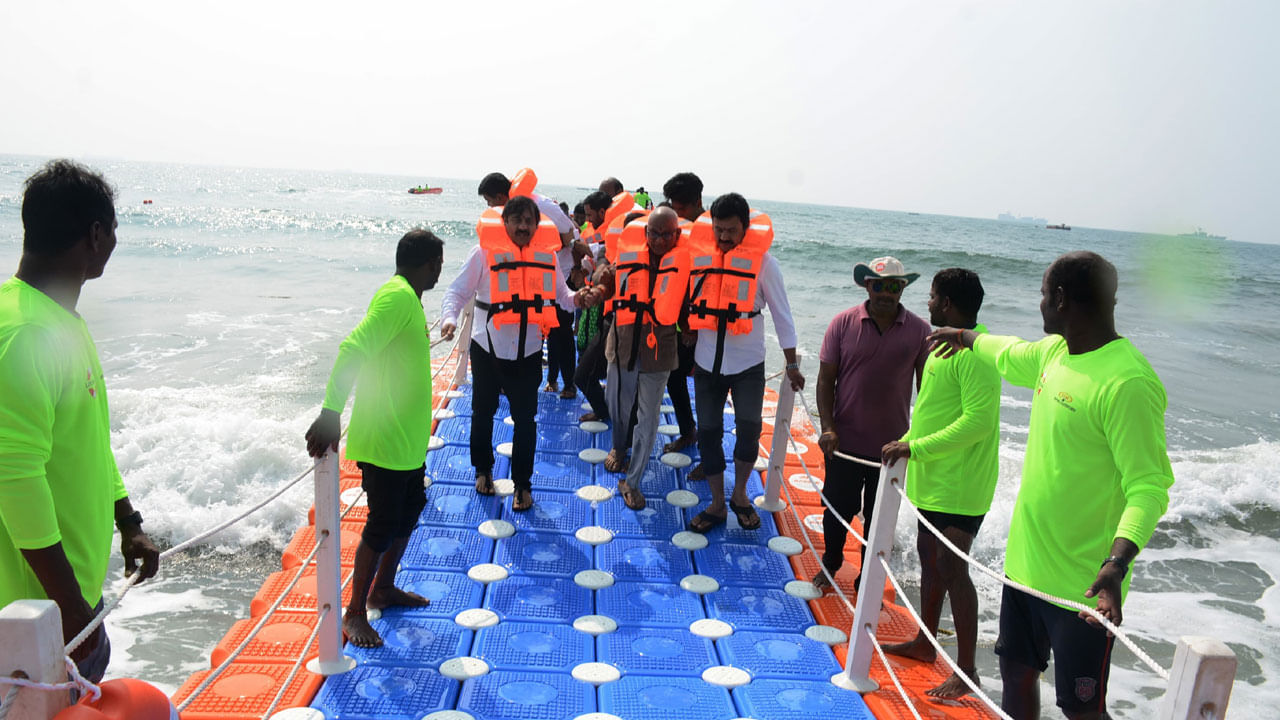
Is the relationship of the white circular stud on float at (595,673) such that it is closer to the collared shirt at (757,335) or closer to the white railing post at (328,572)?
the white railing post at (328,572)

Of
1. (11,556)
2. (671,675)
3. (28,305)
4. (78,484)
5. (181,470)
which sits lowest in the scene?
(181,470)

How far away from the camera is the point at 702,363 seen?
458cm

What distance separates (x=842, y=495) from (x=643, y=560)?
119 cm

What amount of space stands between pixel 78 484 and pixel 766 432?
5.50m

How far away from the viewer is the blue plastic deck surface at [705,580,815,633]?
3.73m

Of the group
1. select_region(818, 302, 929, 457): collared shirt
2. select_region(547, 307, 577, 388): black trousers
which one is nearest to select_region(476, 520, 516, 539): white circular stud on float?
select_region(818, 302, 929, 457): collared shirt

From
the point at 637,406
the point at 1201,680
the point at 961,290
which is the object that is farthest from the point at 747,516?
the point at 1201,680

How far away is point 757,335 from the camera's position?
4488 millimetres

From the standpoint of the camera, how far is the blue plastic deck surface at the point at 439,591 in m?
3.62

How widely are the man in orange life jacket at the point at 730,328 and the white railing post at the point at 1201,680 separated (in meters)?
2.74

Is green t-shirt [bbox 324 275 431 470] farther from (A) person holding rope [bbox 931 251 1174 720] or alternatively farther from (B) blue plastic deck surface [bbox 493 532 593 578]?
(A) person holding rope [bbox 931 251 1174 720]

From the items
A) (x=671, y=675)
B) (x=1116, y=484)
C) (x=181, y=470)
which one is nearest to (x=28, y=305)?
(x=671, y=675)

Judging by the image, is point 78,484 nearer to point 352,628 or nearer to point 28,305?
point 28,305

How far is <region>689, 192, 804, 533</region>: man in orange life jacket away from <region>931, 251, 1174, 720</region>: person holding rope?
1929 mm
